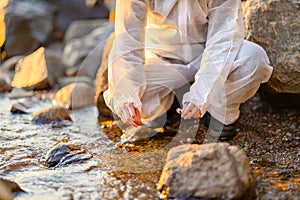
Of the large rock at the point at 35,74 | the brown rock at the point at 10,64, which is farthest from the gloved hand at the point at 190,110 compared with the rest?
the brown rock at the point at 10,64

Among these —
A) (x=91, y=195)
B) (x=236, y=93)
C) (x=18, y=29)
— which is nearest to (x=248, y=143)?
(x=236, y=93)

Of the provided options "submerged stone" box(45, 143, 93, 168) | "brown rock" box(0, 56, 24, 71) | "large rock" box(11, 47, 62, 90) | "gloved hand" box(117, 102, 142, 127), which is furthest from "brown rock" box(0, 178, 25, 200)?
"brown rock" box(0, 56, 24, 71)

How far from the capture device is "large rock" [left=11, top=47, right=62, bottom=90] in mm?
4105

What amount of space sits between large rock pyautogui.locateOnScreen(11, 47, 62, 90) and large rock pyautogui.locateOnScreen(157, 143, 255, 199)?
2.51m

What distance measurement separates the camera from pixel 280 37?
2.63 metres

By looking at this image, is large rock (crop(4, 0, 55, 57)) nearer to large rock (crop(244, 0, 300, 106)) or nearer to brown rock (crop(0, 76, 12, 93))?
brown rock (crop(0, 76, 12, 93))

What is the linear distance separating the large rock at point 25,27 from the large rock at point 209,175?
12.8ft

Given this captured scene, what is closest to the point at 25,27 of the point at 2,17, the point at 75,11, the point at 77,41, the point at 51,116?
the point at 2,17

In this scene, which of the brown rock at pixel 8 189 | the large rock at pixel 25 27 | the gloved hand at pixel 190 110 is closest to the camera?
the brown rock at pixel 8 189

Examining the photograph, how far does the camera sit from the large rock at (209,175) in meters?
1.73

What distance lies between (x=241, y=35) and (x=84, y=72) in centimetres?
225

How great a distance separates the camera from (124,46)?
2400 millimetres

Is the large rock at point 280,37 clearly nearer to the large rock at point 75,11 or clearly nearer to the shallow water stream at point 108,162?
the shallow water stream at point 108,162

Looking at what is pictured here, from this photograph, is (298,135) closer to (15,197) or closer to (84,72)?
(15,197)
